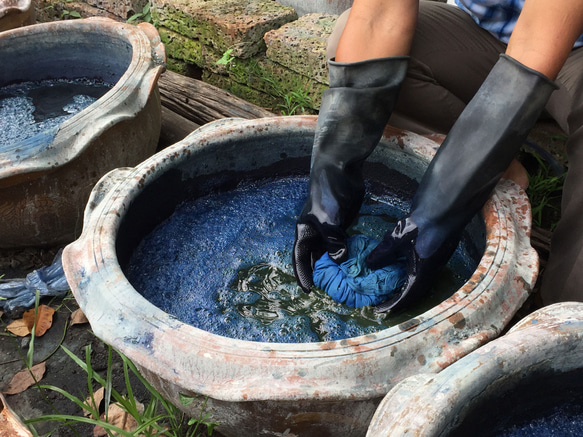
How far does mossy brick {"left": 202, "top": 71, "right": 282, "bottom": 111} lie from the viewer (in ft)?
9.43

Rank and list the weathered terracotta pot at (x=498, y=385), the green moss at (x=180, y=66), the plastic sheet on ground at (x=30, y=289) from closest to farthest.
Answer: the weathered terracotta pot at (x=498, y=385), the plastic sheet on ground at (x=30, y=289), the green moss at (x=180, y=66)

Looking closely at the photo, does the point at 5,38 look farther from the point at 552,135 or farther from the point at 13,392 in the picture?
the point at 552,135

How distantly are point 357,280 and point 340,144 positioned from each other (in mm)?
414

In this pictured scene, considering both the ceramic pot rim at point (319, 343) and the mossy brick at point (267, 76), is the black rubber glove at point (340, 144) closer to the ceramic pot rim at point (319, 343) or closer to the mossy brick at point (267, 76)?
the ceramic pot rim at point (319, 343)

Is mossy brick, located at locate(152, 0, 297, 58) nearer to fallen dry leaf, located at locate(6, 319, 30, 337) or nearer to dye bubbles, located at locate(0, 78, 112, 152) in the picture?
dye bubbles, located at locate(0, 78, 112, 152)

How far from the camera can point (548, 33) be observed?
127 cm

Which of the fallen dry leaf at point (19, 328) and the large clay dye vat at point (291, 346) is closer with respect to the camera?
the large clay dye vat at point (291, 346)

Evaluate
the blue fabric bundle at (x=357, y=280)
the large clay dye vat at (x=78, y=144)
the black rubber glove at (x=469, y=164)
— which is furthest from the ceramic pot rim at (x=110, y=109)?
the black rubber glove at (x=469, y=164)

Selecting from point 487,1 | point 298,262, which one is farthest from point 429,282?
point 487,1

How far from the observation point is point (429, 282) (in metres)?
1.48

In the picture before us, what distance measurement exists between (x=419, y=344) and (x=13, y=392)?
1438 millimetres

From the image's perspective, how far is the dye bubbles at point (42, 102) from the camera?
260 cm

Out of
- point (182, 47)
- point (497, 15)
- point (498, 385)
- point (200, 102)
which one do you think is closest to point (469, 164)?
point (498, 385)

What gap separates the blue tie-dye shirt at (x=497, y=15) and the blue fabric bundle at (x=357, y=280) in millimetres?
905
